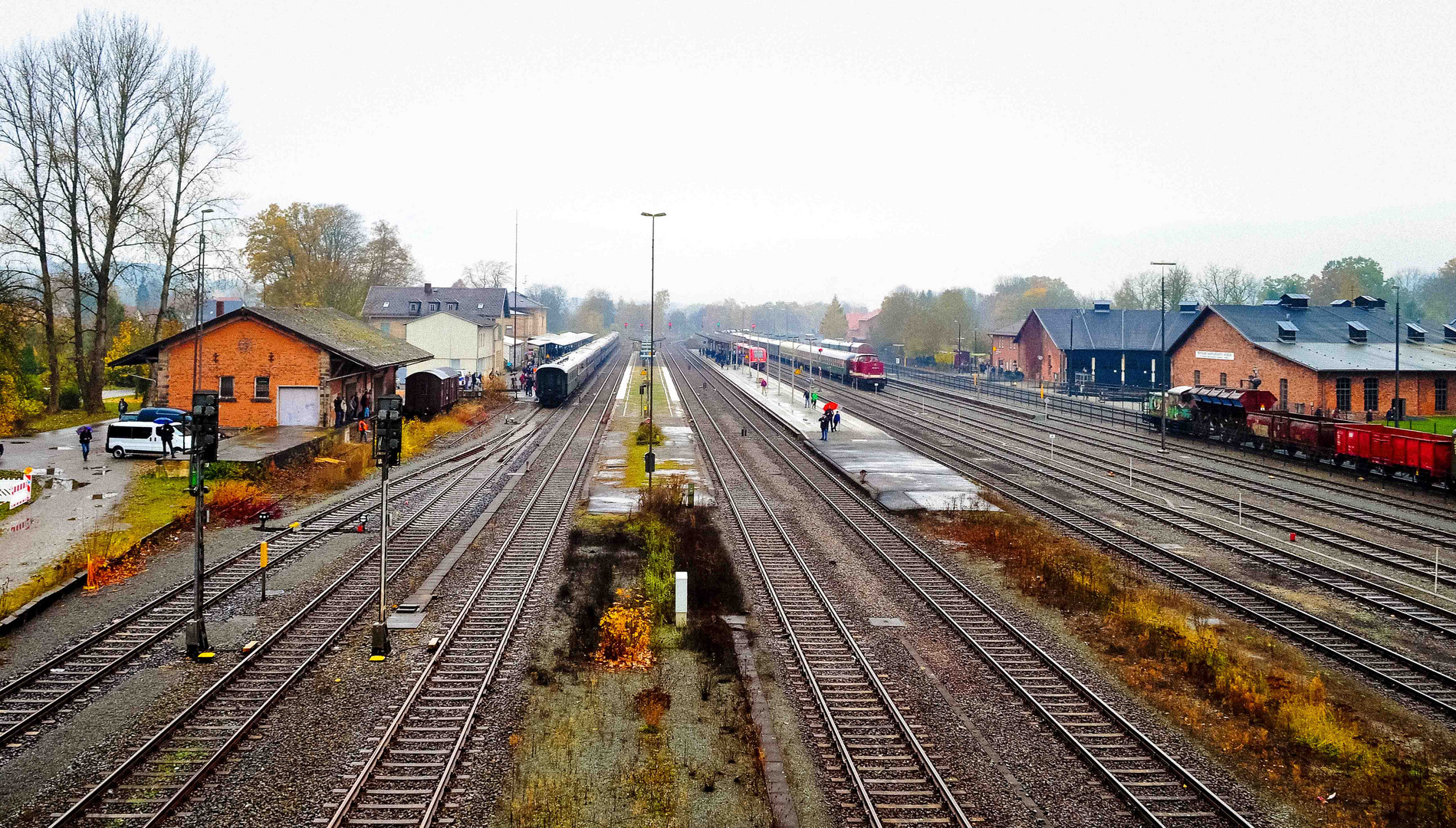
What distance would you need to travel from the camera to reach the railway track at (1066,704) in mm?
10977

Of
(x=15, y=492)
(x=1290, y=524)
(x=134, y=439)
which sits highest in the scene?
(x=134, y=439)

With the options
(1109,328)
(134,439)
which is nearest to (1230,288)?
(1109,328)

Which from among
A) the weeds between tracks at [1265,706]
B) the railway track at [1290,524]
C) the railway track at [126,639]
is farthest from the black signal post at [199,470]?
the railway track at [1290,524]

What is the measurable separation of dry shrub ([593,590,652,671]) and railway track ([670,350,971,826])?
2.49 meters

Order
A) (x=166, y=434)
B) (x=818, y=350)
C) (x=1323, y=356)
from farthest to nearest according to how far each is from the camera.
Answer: (x=818, y=350)
(x=1323, y=356)
(x=166, y=434)

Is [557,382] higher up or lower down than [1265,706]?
higher up

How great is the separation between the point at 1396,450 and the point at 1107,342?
49.3m

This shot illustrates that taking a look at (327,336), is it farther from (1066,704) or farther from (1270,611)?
(1270,611)

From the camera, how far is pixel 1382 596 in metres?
19.4

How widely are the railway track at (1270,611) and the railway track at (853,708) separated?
7.76 meters

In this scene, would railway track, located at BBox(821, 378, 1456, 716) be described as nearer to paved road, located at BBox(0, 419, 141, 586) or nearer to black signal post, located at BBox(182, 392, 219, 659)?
black signal post, located at BBox(182, 392, 219, 659)

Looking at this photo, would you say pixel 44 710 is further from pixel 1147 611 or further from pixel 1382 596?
pixel 1382 596

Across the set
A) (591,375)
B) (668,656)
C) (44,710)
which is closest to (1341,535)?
(668,656)

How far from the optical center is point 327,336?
1793 inches
